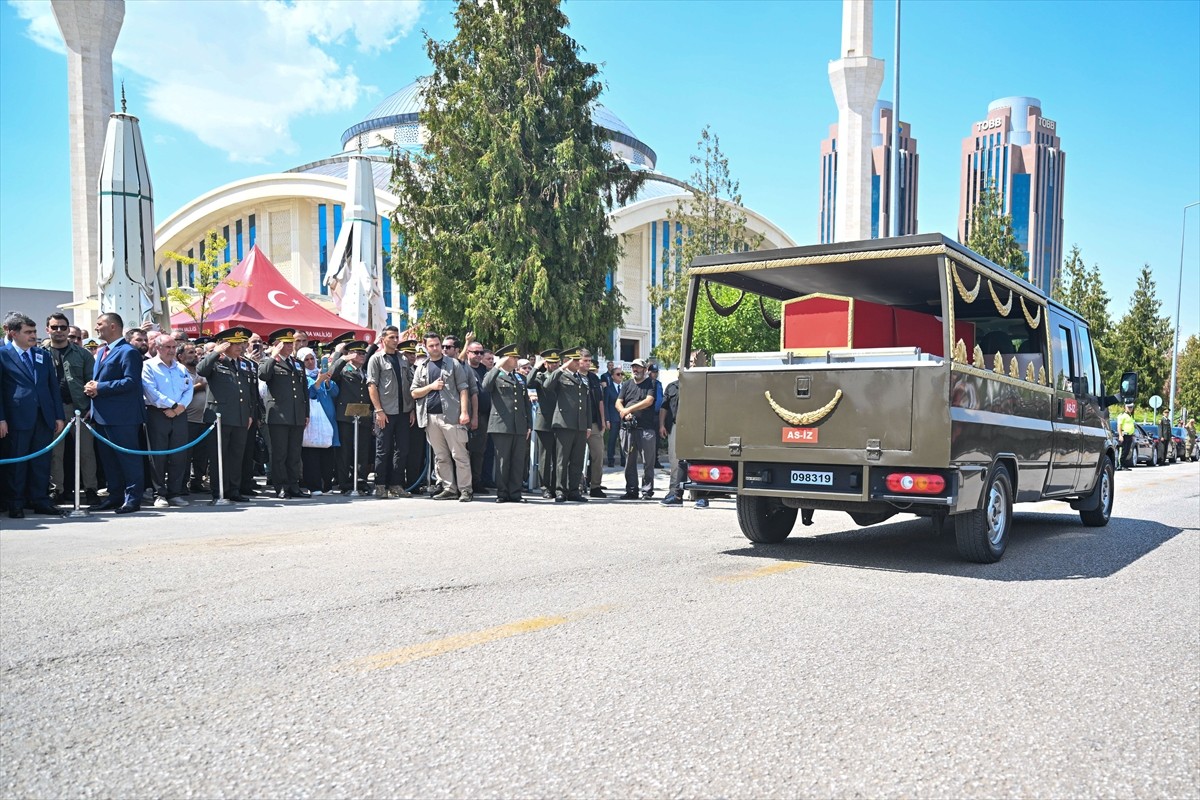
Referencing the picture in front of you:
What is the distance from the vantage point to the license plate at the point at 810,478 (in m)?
7.75

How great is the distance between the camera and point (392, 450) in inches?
503

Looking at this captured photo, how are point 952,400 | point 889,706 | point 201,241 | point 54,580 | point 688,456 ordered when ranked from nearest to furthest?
point 889,706 → point 54,580 → point 952,400 → point 688,456 → point 201,241

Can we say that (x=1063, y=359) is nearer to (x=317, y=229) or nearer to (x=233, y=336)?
(x=233, y=336)

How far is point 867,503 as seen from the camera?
7.62 metres

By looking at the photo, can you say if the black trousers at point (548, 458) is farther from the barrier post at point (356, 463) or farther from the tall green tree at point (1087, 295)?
the tall green tree at point (1087, 295)

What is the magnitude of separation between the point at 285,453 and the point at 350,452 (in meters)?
1.17

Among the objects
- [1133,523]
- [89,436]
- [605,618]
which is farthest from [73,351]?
[1133,523]

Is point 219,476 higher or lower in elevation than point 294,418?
lower

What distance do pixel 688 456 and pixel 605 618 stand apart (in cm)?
303

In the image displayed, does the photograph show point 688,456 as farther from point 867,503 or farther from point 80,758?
point 80,758

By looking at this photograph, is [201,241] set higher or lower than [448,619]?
higher

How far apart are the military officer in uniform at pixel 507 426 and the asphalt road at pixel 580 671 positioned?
438 centimetres

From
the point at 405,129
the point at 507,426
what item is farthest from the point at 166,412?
the point at 405,129

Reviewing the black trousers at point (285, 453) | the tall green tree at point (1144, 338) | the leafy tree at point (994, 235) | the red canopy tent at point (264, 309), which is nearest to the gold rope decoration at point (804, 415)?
the black trousers at point (285, 453)
